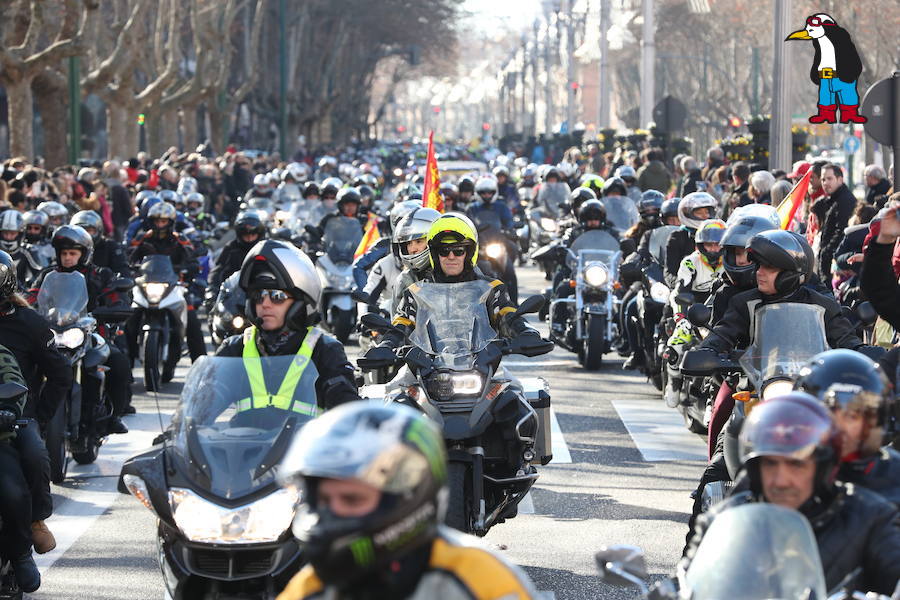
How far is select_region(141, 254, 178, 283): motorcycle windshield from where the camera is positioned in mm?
15320

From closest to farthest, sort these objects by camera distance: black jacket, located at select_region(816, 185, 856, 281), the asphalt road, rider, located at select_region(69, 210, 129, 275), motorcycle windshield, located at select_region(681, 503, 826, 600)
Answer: motorcycle windshield, located at select_region(681, 503, 826, 600) < the asphalt road < rider, located at select_region(69, 210, 129, 275) < black jacket, located at select_region(816, 185, 856, 281)

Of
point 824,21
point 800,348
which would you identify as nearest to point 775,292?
point 800,348

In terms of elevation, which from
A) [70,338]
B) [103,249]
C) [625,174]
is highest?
[625,174]

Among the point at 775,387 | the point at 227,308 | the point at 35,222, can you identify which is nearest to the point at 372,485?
Result: the point at 775,387

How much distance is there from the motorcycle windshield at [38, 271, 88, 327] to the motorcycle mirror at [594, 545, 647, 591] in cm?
713

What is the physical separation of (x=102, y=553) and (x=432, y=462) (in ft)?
19.4

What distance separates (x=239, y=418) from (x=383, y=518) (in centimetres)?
272

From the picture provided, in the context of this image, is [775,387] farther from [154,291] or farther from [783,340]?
[154,291]

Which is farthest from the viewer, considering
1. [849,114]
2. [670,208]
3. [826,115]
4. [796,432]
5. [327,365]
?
[826,115]

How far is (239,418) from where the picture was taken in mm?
6184

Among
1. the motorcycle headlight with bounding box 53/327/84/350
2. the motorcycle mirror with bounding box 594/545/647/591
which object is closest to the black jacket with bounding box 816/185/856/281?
the motorcycle headlight with bounding box 53/327/84/350

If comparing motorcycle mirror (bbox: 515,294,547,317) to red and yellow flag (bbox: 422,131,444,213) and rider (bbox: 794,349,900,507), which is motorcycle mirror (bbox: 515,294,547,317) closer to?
rider (bbox: 794,349,900,507)

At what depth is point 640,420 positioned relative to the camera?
13.7 m

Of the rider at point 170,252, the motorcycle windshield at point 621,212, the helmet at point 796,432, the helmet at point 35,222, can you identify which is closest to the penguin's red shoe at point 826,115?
the motorcycle windshield at point 621,212
